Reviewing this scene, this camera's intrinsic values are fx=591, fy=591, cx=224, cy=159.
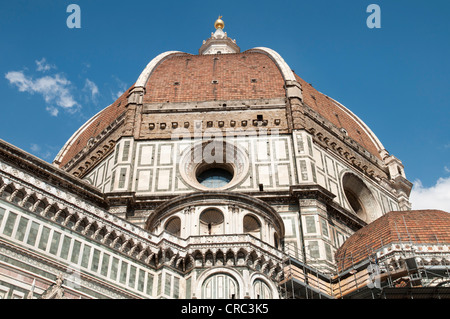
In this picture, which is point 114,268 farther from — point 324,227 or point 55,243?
point 324,227

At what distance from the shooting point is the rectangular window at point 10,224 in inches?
697

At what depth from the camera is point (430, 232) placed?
24.2m

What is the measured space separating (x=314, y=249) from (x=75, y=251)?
10.6m

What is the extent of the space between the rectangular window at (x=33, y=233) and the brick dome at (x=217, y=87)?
593 inches

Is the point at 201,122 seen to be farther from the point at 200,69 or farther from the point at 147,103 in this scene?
the point at 200,69

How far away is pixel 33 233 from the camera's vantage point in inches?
724

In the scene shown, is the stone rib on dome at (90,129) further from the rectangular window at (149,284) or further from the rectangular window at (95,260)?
the rectangular window at (95,260)

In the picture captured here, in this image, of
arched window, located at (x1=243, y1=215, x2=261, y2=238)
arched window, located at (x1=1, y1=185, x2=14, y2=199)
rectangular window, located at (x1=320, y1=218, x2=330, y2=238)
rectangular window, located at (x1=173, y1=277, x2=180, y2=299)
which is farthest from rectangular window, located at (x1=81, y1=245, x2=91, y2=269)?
rectangular window, located at (x1=320, y1=218, x2=330, y2=238)

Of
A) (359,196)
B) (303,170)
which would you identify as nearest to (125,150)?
(303,170)

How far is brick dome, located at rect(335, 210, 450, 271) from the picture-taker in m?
23.9

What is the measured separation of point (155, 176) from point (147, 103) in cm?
569

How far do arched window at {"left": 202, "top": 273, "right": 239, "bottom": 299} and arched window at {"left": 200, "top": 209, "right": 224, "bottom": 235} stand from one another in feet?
9.89
